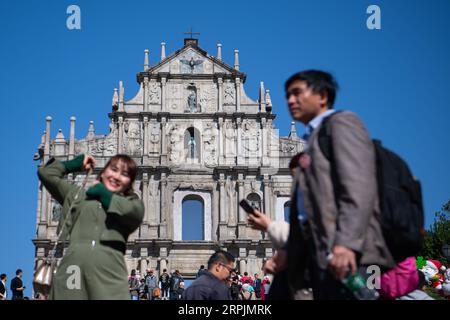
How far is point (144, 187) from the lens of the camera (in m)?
38.1

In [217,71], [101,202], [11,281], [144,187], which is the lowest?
[11,281]

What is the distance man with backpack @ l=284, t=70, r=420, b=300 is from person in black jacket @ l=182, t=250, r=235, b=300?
3345mm

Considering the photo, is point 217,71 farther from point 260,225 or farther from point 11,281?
point 260,225

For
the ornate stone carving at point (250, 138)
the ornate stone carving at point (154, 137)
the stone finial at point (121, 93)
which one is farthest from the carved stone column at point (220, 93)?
the stone finial at point (121, 93)

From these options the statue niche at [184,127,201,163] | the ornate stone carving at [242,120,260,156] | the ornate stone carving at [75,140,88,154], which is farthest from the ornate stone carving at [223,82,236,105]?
the ornate stone carving at [75,140,88,154]

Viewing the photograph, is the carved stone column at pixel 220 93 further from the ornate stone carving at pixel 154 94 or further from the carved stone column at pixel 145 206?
the carved stone column at pixel 145 206

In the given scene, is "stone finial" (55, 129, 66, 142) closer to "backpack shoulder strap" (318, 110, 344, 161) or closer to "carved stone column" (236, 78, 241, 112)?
Answer: "carved stone column" (236, 78, 241, 112)

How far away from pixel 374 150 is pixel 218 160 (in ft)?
113

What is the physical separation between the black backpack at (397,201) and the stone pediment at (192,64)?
36041mm

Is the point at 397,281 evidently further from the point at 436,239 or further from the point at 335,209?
the point at 436,239

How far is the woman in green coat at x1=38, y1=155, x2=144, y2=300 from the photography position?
5.62 metres

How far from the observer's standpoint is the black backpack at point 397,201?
4.43 m
